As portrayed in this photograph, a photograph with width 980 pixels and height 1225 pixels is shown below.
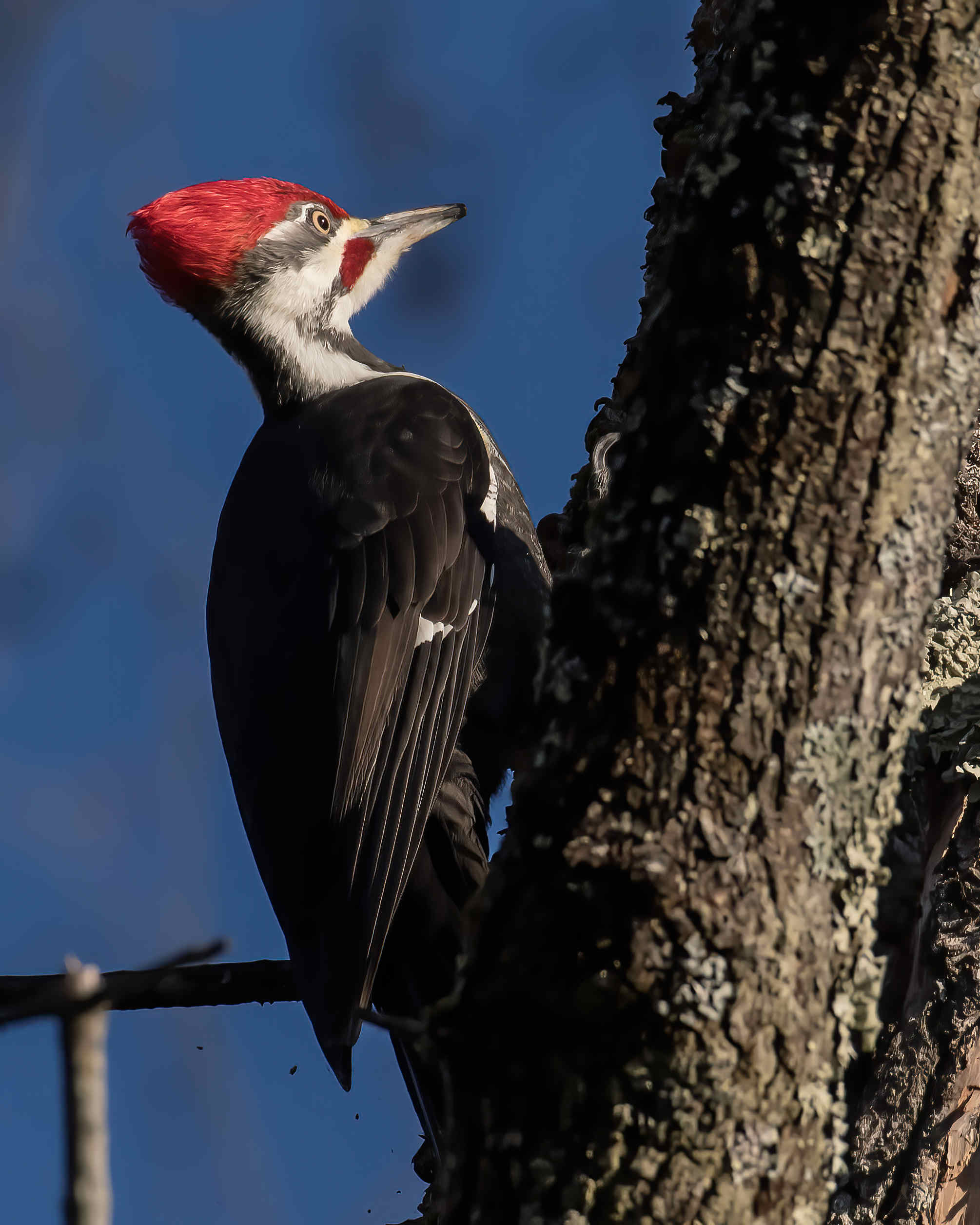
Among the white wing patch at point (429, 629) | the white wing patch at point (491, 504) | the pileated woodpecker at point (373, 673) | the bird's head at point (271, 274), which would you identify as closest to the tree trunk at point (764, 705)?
the pileated woodpecker at point (373, 673)

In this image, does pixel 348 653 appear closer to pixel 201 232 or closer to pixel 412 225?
pixel 201 232

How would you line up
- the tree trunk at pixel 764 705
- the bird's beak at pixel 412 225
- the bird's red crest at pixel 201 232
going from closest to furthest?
the tree trunk at pixel 764 705 < the bird's red crest at pixel 201 232 < the bird's beak at pixel 412 225

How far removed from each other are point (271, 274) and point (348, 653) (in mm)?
1356

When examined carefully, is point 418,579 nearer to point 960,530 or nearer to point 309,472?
point 309,472

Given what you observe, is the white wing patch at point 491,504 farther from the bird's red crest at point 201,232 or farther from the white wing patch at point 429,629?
the bird's red crest at point 201,232

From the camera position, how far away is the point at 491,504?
8.61 ft

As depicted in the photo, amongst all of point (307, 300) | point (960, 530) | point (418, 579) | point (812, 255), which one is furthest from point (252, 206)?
point (812, 255)

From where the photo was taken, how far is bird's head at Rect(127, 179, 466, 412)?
3.11 meters

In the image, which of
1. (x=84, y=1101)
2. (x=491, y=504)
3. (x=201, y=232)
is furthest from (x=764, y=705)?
(x=201, y=232)

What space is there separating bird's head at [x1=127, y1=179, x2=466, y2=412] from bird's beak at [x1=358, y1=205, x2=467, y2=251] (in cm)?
6

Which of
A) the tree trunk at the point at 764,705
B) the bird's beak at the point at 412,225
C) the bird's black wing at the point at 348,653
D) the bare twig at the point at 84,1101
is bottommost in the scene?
the bare twig at the point at 84,1101

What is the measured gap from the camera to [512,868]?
1.20 meters

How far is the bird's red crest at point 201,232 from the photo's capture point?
3098 mm

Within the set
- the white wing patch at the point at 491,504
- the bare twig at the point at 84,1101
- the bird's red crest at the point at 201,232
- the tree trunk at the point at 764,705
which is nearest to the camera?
the bare twig at the point at 84,1101
